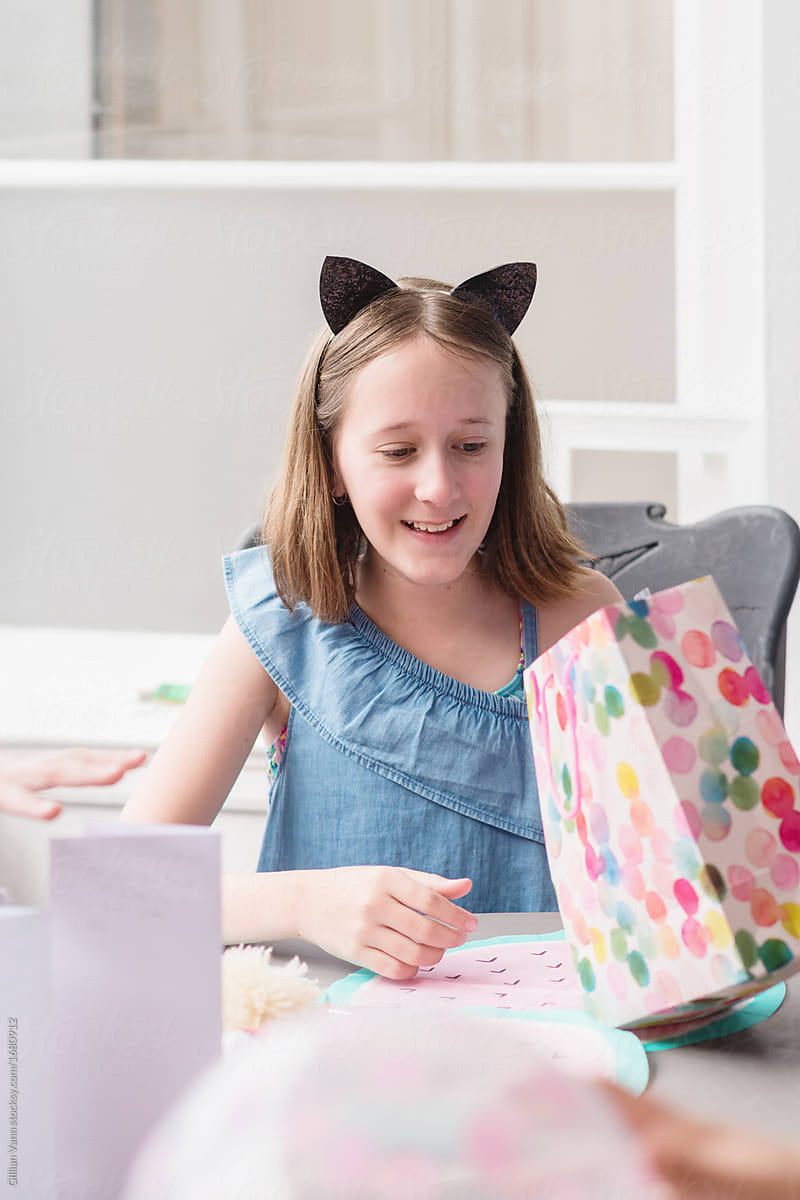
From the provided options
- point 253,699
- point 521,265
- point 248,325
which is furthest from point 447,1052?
point 248,325

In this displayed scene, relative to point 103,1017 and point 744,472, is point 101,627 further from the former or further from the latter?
point 103,1017

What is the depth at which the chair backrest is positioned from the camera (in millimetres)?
1148

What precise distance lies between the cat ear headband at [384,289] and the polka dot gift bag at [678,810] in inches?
19.8

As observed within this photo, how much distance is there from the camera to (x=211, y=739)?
0.94 meters

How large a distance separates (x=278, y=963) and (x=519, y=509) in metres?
0.52

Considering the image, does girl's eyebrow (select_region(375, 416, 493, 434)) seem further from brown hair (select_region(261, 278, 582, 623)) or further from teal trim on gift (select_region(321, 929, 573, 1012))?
teal trim on gift (select_region(321, 929, 573, 1012))

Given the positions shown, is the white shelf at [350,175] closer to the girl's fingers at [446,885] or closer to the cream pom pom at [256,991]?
the girl's fingers at [446,885]

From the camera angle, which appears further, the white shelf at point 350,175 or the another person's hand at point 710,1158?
the white shelf at point 350,175

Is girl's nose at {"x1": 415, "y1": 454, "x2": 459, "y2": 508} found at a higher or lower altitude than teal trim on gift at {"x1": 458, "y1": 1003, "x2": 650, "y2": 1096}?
higher

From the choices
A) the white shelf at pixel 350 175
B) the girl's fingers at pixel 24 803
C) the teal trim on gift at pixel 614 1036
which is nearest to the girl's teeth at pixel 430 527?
the teal trim on gift at pixel 614 1036

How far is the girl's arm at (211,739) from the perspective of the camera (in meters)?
0.90

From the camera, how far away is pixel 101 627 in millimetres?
2137

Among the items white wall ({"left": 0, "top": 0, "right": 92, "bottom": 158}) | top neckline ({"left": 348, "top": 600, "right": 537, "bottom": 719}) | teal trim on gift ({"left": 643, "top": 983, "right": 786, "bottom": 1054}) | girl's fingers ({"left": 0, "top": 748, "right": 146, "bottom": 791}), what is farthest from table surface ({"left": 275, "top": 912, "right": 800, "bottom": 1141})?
white wall ({"left": 0, "top": 0, "right": 92, "bottom": 158})

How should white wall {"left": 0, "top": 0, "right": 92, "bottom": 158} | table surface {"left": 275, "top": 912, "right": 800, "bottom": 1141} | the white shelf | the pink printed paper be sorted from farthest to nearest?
white wall {"left": 0, "top": 0, "right": 92, "bottom": 158}
the white shelf
the pink printed paper
table surface {"left": 275, "top": 912, "right": 800, "bottom": 1141}
